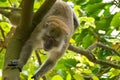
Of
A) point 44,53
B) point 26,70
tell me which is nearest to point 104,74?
point 44,53

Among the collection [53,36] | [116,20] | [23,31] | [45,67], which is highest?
[23,31]

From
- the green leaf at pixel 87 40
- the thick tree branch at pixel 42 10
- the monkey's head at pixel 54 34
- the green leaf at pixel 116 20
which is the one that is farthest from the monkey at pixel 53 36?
the thick tree branch at pixel 42 10

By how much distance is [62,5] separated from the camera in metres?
3.15

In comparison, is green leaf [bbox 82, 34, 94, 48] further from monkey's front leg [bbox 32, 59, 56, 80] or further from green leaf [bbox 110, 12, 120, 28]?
monkey's front leg [bbox 32, 59, 56, 80]

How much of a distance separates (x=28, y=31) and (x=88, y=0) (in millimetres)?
1476

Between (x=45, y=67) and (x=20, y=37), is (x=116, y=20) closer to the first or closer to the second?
(x=45, y=67)

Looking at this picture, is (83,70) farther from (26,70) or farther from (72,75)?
(26,70)

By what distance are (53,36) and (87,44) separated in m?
0.39

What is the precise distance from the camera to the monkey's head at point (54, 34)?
2714mm

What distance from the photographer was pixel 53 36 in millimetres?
2799

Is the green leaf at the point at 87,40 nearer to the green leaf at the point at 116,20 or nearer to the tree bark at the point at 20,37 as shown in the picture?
the green leaf at the point at 116,20

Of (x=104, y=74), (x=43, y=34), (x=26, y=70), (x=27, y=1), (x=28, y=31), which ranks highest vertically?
(x=27, y=1)

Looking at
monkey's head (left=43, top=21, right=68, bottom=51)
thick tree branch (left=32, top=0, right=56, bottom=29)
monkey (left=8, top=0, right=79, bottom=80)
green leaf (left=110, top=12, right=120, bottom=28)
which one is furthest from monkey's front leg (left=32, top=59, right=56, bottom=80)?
thick tree branch (left=32, top=0, right=56, bottom=29)

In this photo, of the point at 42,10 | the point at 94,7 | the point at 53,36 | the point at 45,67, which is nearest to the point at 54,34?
the point at 53,36
